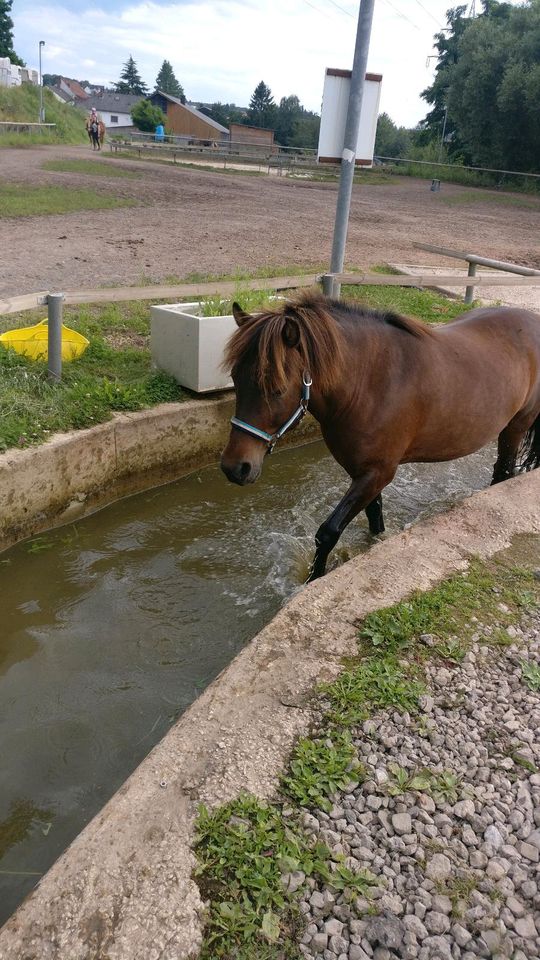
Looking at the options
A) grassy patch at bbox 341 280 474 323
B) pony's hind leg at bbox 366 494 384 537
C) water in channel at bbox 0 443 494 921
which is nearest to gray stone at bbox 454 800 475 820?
water in channel at bbox 0 443 494 921

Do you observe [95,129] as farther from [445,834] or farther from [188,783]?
[445,834]

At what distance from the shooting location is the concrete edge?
457cm

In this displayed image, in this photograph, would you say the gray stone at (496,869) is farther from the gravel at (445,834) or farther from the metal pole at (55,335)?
the metal pole at (55,335)

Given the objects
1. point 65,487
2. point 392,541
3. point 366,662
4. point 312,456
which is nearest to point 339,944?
point 366,662

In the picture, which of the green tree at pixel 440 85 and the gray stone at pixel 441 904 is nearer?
the gray stone at pixel 441 904

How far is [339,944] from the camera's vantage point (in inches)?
72.7

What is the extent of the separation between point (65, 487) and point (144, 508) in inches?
26.1

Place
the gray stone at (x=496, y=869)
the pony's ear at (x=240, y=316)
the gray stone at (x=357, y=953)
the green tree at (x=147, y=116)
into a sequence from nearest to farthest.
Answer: the gray stone at (x=357, y=953) < the gray stone at (x=496, y=869) < the pony's ear at (x=240, y=316) < the green tree at (x=147, y=116)

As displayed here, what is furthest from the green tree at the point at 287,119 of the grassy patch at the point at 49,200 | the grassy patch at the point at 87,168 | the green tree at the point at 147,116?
the grassy patch at the point at 49,200

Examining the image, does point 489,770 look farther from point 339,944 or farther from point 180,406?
point 180,406

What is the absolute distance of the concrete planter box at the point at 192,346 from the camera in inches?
225

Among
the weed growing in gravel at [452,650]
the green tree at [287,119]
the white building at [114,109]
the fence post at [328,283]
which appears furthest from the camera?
the white building at [114,109]

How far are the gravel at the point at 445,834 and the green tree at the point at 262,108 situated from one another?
3189 inches

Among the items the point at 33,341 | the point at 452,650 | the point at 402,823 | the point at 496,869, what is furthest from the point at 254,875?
the point at 33,341
